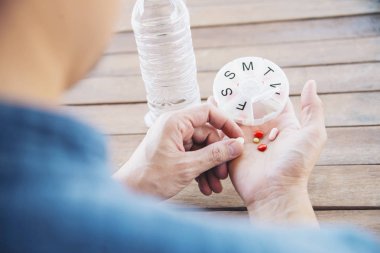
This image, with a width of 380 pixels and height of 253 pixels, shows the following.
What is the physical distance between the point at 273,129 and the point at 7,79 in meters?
0.74

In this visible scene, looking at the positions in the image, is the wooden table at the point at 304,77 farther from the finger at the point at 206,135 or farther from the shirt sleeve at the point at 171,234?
the shirt sleeve at the point at 171,234

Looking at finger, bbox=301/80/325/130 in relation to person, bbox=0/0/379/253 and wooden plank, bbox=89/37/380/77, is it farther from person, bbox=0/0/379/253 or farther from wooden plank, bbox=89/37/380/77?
person, bbox=0/0/379/253

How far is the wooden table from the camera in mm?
978

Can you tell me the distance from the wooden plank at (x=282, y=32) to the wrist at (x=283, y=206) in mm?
565


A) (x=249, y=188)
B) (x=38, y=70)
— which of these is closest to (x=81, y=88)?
(x=249, y=188)

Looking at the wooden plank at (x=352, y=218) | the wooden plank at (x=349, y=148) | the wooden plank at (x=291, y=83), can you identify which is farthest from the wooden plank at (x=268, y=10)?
the wooden plank at (x=352, y=218)

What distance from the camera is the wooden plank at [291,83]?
1200mm

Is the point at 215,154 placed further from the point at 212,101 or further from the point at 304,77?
the point at 304,77

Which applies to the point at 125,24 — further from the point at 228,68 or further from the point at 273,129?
the point at 273,129

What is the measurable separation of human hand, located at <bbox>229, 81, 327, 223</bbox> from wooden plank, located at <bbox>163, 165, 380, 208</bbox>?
0.04 meters

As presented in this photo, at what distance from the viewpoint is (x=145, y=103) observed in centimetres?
126

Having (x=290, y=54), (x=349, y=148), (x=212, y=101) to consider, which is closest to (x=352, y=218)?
(x=349, y=148)

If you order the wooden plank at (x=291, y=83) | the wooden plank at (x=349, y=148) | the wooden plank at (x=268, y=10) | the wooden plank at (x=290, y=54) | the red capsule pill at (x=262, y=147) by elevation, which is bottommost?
the wooden plank at (x=349, y=148)

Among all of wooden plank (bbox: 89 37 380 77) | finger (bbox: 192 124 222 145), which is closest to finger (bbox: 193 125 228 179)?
finger (bbox: 192 124 222 145)
